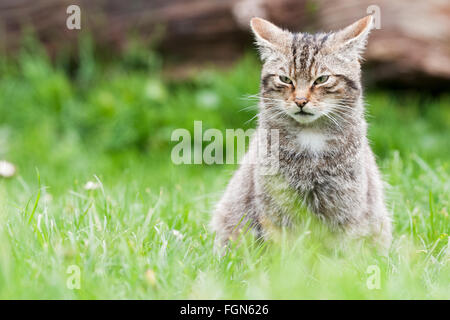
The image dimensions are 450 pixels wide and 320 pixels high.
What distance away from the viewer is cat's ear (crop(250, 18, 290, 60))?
3008 mm

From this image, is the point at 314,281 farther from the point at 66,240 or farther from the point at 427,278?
the point at 66,240

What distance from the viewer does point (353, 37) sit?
9.66 ft

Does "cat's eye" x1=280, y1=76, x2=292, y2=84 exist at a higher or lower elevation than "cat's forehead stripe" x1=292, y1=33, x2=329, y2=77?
lower

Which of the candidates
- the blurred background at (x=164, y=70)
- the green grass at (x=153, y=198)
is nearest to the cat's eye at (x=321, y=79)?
the green grass at (x=153, y=198)

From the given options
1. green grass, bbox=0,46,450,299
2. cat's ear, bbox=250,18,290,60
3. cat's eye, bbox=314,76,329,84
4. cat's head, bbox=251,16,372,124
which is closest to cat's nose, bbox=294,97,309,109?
cat's head, bbox=251,16,372,124

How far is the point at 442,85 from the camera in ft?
18.9

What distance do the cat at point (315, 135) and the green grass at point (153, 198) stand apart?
0.18m

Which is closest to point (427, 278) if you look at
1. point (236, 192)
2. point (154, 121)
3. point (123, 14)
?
point (236, 192)

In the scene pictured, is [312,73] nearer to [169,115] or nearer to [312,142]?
[312,142]

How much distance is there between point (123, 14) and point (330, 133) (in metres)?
3.93

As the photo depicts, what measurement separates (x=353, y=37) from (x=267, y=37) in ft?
1.42

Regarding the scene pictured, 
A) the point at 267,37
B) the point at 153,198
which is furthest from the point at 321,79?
the point at 153,198

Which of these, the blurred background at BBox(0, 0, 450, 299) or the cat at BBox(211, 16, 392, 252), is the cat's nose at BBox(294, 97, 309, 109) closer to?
the cat at BBox(211, 16, 392, 252)
